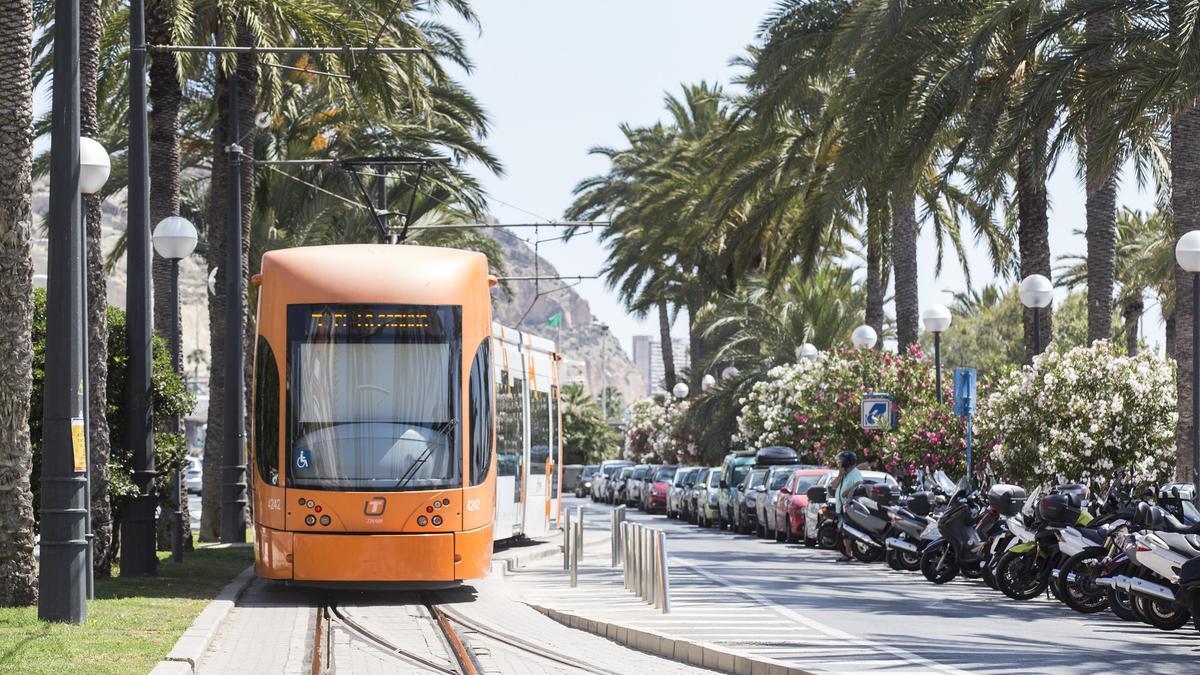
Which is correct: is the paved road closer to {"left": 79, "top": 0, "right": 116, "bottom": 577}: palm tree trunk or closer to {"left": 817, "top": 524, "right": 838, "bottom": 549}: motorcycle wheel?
{"left": 817, "top": 524, "right": 838, "bottom": 549}: motorcycle wheel

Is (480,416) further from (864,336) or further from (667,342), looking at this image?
(667,342)

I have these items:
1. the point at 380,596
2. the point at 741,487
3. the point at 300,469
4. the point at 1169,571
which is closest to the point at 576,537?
the point at 380,596

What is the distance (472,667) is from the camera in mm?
12141

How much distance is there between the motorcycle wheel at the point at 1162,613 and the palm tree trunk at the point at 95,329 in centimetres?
1028

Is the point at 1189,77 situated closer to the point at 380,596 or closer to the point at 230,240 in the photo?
the point at 380,596

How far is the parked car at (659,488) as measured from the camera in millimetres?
53444

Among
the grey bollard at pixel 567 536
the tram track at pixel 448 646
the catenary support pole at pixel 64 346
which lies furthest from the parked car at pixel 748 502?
the catenary support pole at pixel 64 346

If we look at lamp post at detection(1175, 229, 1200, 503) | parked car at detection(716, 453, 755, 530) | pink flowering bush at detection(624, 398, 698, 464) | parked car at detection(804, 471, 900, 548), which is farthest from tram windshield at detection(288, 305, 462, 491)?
pink flowering bush at detection(624, 398, 698, 464)

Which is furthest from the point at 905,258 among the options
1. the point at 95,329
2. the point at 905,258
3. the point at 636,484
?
the point at 95,329

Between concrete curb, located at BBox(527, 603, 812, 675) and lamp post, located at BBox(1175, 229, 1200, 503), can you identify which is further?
lamp post, located at BBox(1175, 229, 1200, 503)

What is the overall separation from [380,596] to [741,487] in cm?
1939

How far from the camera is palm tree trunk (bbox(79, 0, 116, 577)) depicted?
58.2ft

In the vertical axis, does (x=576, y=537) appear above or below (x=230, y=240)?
below

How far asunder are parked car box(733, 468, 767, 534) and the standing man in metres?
9.17
